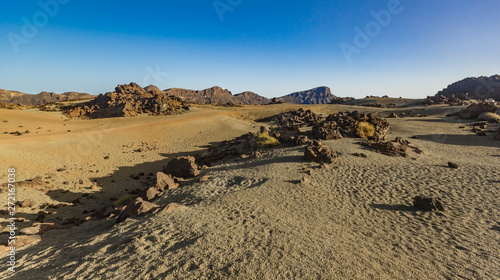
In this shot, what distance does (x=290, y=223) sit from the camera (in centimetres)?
652

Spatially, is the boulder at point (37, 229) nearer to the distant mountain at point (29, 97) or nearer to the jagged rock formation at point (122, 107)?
the jagged rock formation at point (122, 107)

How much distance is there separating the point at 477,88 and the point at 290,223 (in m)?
89.0

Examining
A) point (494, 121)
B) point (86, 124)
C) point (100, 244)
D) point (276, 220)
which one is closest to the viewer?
point (100, 244)

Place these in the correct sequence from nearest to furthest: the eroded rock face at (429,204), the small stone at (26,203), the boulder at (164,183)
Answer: the eroded rock face at (429,204), the small stone at (26,203), the boulder at (164,183)

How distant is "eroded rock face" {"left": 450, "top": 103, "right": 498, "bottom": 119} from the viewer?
83.5 feet

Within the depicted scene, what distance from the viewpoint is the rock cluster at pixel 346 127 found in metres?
16.4

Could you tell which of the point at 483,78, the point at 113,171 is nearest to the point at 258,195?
the point at 113,171

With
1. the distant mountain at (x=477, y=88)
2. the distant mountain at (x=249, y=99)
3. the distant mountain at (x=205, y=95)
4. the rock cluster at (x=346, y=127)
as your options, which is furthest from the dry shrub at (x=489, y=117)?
the distant mountain at (x=249, y=99)

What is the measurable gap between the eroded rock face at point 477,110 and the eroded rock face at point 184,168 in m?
33.5

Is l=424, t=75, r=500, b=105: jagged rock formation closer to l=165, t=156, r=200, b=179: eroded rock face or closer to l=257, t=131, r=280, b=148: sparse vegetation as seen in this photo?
l=257, t=131, r=280, b=148: sparse vegetation

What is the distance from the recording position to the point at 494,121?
75.3 ft

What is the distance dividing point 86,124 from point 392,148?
34.5 metres

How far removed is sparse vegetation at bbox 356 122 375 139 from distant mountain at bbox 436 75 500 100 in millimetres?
57302

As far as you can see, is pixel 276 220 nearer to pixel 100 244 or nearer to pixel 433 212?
pixel 100 244
